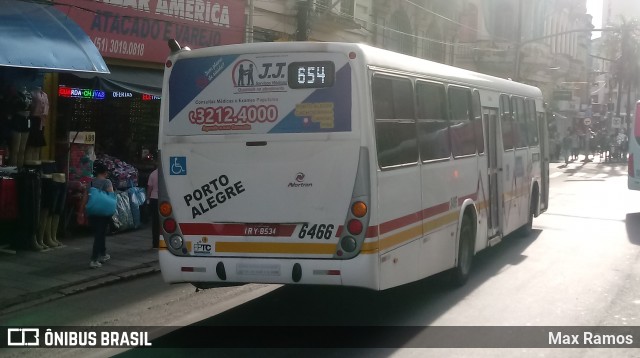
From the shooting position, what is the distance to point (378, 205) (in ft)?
25.6

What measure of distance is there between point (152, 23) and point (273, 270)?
10.2 metres

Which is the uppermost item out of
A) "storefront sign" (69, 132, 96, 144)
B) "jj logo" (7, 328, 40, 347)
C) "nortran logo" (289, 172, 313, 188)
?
"storefront sign" (69, 132, 96, 144)

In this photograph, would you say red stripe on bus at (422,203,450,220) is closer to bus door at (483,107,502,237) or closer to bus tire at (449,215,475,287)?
bus tire at (449,215,475,287)

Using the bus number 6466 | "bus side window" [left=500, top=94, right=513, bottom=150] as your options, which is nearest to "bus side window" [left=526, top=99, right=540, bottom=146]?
"bus side window" [left=500, top=94, right=513, bottom=150]

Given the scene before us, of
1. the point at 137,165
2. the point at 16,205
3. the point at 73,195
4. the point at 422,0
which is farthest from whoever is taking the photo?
the point at 422,0

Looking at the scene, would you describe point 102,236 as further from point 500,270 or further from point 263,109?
point 500,270

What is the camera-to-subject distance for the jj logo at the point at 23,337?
26.3ft

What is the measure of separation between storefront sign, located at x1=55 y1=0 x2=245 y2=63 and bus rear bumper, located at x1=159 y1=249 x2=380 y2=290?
7.61 m

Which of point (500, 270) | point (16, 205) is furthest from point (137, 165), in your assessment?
point (500, 270)

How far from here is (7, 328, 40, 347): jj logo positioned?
8.01 metres

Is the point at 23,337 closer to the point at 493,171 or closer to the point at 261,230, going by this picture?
the point at 261,230

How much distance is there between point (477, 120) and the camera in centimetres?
1158

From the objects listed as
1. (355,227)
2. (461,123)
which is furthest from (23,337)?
(461,123)

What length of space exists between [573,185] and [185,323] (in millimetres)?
23909
